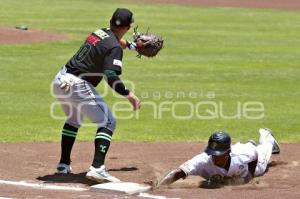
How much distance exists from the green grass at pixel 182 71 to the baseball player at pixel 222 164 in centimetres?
277

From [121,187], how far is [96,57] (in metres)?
1.52

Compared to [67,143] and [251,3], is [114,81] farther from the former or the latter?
[251,3]

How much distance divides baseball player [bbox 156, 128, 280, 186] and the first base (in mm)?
303

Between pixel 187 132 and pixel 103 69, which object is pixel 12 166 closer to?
pixel 103 69

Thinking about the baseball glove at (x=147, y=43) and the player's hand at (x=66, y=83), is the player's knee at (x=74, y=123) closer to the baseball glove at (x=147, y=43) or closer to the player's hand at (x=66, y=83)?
the player's hand at (x=66, y=83)

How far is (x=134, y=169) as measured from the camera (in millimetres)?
8867

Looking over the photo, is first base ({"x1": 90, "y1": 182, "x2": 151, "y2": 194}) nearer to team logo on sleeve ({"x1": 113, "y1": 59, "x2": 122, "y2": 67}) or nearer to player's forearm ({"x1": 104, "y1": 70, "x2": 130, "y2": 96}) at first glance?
player's forearm ({"x1": 104, "y1": 70, "x2": 130, "y2": 96})

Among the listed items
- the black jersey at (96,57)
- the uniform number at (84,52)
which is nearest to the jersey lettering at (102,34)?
the black jersey at (96,57)

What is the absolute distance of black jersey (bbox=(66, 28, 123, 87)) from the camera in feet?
25.9

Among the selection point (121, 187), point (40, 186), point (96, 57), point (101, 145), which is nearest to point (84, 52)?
point (96, 57)

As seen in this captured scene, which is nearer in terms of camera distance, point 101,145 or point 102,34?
point 101,145

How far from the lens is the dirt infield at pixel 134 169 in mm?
7277

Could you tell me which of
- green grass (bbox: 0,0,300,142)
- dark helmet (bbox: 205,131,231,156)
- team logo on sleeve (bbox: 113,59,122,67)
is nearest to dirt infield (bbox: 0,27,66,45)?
green grass (bbox: 0,0,300,142)

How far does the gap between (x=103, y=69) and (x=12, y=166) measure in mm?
1725
